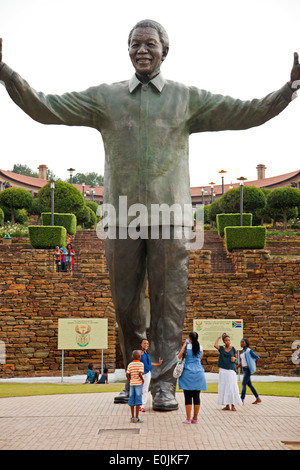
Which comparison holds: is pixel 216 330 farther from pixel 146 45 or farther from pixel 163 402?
pixel 146 45

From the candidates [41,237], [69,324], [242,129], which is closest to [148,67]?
[242,129]

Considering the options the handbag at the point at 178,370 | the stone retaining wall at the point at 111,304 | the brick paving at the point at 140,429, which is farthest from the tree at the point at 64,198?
the handbag at the point at 178,370

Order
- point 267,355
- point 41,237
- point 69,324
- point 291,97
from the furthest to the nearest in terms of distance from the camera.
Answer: point 41,237, point 267,355, point 69,324, point 291,97

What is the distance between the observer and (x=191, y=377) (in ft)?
16.8

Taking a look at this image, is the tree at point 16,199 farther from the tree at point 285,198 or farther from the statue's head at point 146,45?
the statue's head at point 146,45

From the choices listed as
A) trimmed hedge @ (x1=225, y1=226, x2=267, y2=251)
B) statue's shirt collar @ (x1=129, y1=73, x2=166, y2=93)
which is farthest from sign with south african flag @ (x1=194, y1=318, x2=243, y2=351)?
statue's shirt collar @ (x1=129, y1=73, x2=166, y2=93)

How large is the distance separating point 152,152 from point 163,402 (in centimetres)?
210

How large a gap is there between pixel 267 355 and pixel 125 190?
11.6 m

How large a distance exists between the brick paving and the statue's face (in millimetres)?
2894

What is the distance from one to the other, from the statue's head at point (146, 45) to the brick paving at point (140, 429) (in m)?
2.90

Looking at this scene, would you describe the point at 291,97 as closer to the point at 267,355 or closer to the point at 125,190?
the point at 125,190

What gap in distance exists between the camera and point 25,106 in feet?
15.6

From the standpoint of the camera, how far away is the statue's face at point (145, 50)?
15.8 feet

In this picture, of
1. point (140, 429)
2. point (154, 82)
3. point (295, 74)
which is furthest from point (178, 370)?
Result: point (295, 74)
